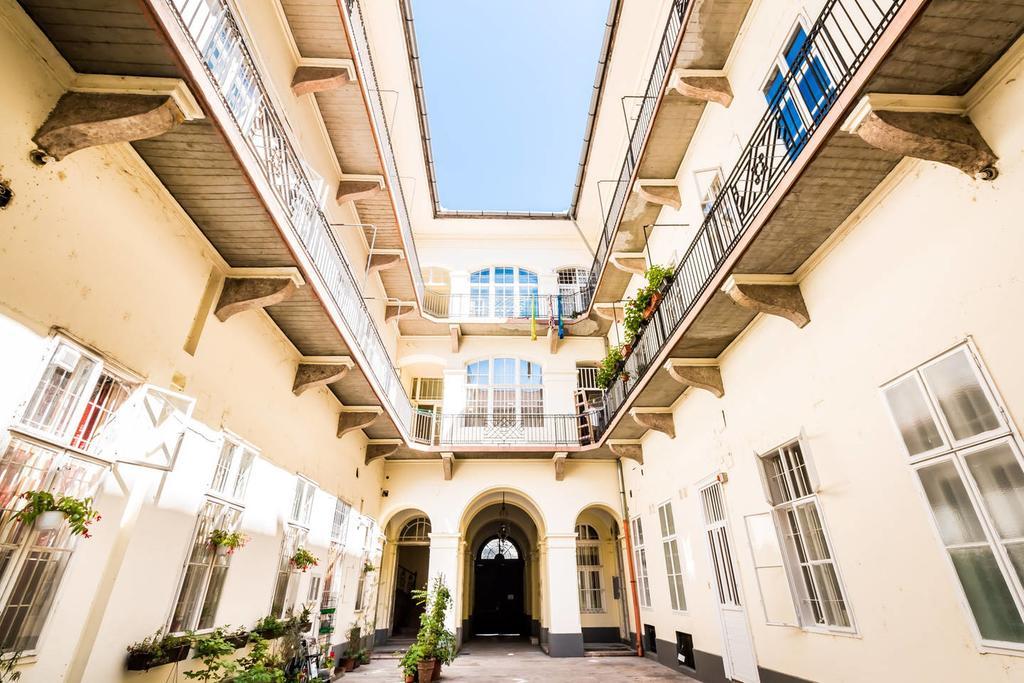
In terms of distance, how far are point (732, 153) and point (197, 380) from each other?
26.1 feet

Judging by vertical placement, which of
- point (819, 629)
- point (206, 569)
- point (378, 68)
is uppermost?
point (378, 68)

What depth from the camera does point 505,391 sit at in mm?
14594

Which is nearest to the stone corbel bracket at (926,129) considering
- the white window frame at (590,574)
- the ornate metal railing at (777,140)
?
the ornate metal railing at (777,140)

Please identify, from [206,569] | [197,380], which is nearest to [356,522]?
[206,569]

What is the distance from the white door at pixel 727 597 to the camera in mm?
6863

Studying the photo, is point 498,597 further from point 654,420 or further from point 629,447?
point 654,420

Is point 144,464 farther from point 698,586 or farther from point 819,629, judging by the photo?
point 698,586

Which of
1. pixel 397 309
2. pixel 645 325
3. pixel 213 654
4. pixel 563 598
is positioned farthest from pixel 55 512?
pixel 563 598

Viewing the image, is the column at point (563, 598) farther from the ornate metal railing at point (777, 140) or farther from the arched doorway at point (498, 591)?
the arched doorway at point (498, 591)

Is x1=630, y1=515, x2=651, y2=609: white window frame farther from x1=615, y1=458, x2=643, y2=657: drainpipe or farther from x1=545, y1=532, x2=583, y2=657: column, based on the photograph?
x1=545, y1=532, x2=583, y2=657: column

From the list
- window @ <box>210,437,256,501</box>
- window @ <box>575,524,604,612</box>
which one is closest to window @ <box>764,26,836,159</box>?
window @ <box>210,437,256,501</box>

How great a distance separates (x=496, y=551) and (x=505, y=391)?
1072 centimetres

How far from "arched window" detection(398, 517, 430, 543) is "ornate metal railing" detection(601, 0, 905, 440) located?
30.8 ft

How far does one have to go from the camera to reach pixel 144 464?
14.2 ft
